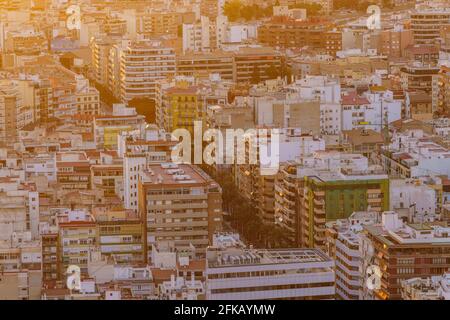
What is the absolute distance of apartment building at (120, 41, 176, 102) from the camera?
46.0 feet

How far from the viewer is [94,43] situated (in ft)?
52.4

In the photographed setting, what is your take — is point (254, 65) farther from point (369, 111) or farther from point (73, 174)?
point (73, 174)

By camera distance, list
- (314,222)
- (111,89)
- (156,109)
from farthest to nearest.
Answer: (111,89) < (156,109) < (314,222)

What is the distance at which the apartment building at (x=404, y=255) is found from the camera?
608cm

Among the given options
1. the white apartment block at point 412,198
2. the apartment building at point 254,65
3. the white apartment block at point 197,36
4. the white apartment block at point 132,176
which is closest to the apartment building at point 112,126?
the white apartment block at point 132,176

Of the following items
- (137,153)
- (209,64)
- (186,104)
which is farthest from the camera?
(209,64)

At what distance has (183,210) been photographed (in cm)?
765

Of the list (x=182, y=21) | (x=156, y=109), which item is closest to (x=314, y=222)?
(x=156, y=109)

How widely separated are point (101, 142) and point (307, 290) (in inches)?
199

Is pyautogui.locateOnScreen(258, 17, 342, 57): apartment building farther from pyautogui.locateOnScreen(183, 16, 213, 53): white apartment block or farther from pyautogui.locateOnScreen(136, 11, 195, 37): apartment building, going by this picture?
pyautogui.locateOnScreen(136, 11, 195, 37): apartment building

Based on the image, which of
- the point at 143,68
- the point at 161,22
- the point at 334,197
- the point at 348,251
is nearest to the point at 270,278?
the point at 348,251

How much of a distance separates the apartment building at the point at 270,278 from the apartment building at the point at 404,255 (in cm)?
34

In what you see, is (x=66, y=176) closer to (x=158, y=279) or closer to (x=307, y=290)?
(x=158, y=279)

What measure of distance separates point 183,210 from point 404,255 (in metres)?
1.91
